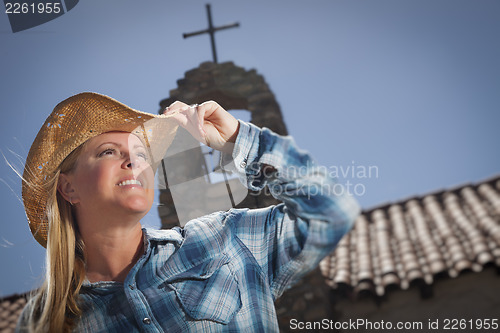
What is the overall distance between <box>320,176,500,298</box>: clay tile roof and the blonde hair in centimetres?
156

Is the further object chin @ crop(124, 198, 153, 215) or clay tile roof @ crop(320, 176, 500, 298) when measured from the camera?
clay tile roof @ crop(320, 176, 500, 298)

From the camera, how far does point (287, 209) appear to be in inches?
42.9

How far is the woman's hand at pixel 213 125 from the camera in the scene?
3.49 feet

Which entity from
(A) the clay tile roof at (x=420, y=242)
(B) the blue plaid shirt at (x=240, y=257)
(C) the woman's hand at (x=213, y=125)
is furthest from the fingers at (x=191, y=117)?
(A) the clay tile roof at (x=420, y=242)

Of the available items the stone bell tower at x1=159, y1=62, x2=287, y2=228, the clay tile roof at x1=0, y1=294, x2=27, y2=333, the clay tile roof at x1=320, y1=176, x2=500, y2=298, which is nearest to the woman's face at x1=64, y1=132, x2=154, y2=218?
the stone bell tower at x1=159, y1=62, x2=287, y2=228

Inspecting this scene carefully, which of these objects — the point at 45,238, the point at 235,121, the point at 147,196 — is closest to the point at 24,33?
the point at 45,238

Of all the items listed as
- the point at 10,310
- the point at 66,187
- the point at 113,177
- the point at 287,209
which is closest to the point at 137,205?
the point at 113,177

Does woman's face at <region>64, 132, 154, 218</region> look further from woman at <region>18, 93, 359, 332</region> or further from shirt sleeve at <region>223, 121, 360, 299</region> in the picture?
shirt sleeve at <region>223, 121, 360, 299</region>

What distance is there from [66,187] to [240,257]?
1.94 feet

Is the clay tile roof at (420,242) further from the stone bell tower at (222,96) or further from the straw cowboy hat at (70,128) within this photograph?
→ the straw cowboy hat at (70,128)

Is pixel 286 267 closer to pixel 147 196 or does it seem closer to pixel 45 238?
pixel 147 196

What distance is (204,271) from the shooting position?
1151 mm

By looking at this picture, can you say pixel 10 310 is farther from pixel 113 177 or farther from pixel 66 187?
pixel 113 177

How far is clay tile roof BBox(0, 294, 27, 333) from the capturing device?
6.68ft
